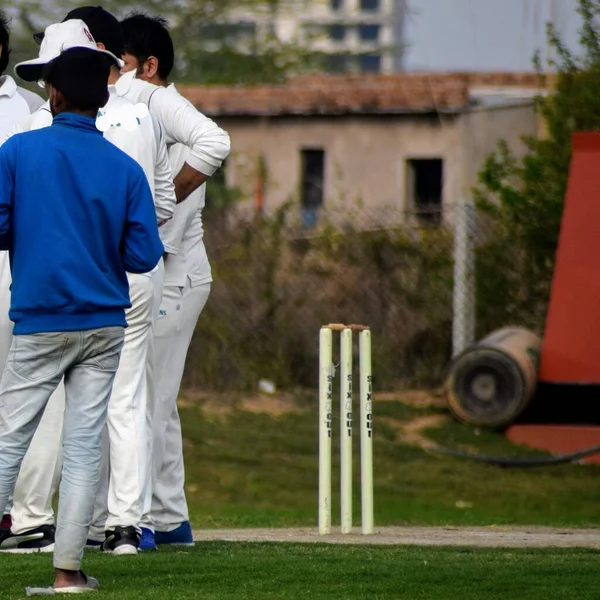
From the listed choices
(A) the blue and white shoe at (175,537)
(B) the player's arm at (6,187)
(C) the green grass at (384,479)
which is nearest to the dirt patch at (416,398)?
(C) the green grass at (384,479)

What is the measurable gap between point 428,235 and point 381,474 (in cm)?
496

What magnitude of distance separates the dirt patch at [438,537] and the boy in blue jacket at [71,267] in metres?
2.72

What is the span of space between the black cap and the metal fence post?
34.8ft

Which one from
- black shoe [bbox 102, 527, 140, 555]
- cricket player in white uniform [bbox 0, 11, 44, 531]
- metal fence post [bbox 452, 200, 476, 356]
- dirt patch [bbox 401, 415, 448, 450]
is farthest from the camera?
metal fence post [bbox 452, 200, 476, 356]

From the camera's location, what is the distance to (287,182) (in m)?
33.8

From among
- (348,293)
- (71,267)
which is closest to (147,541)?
(71,267)


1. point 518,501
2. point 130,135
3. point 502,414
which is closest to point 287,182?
point 502,414

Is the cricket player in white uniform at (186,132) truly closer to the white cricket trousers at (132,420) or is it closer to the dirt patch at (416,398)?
the white cricket trousers at (132,420)

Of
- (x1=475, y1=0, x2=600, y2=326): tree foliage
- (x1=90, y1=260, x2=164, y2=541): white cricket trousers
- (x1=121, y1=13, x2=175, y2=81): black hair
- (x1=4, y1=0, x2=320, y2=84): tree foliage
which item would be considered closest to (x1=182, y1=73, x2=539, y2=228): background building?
(x1=4, y1=0, x2=320, y2=84): tree foliage

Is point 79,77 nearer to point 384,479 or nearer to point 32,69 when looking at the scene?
point 32,69

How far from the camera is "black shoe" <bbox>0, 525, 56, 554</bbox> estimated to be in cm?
708

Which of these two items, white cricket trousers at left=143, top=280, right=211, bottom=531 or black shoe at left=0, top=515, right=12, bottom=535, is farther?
white cricket trousers at left=143, top=280, right=211, bottom=531

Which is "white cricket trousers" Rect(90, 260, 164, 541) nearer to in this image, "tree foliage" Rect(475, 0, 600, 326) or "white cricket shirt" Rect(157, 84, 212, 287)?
"white cricket shirt" Rect(157, 84, 212, 287)

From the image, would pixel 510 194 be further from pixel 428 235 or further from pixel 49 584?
pixel 49 584
